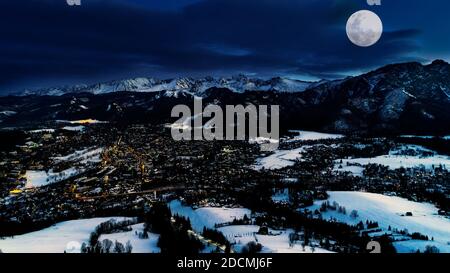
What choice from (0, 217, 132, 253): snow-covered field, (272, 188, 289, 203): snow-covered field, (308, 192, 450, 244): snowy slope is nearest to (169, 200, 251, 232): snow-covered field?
(272, 188, 289, 203): snow-covered field

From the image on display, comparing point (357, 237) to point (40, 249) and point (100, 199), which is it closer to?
point (40, 249)

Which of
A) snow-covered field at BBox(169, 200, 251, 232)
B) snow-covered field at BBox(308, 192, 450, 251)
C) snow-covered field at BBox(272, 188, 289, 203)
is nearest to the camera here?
snow-covered field at BBox(308, 192, 450, 251)

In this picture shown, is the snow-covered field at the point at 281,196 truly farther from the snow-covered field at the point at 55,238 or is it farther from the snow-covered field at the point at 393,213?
the snow-covered field at the point at 55,238

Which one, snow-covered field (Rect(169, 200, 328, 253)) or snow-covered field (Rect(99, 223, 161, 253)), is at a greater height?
snow-covered field (Rect(99, 223, 161, 253))

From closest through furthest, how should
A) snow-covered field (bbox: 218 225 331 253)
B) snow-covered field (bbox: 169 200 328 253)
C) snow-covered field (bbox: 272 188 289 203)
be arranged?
snow-covered field (bbox: 218 225 331 253) → snow-covered field (bbox: 169 200 328 253) → snow-covered field (bbox: 272 188 289 203)

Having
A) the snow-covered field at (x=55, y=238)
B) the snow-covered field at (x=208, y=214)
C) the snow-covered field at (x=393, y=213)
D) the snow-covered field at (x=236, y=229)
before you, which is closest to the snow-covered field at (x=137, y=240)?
the snow-covered field at (x=55, y=238)

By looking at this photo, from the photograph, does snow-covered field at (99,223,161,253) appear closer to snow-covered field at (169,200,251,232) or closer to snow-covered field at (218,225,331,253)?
snow-covered field at (218,225,331,253)
